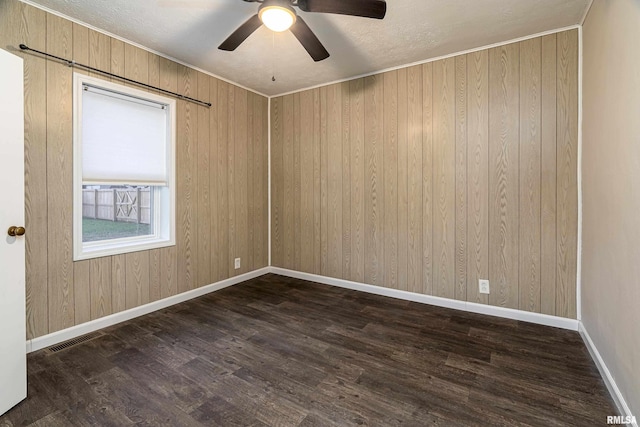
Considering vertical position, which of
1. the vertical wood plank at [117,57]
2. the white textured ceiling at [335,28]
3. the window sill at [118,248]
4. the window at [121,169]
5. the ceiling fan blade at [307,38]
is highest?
the white textured ceiling at [335,28]

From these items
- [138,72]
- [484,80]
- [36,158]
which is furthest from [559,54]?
[36,158]

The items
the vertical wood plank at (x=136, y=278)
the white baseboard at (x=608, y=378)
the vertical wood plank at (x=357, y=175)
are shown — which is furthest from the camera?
the vertical wood plank at (x=357, y=175)

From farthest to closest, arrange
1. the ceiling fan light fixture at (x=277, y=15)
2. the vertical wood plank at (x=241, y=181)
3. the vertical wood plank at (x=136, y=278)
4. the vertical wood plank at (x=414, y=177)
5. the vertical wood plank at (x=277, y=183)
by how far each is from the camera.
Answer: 1. the vertical wood plank at (x=277, y=183)
2. the vertical wood plank at (x=241, y=181)
3. the vertical wood plank at (x=414, y=177)
4. the vertical wood plank at (x=136, y=278)
5. the ceiling fan light fixture at (x=277, y=15)

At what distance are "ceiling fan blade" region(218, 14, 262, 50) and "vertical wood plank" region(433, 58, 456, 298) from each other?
1.98m

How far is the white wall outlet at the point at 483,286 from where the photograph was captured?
9.52 ft

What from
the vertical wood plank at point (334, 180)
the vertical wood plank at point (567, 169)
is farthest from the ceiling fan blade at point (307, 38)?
the vertical wood plank at point (567, 169)

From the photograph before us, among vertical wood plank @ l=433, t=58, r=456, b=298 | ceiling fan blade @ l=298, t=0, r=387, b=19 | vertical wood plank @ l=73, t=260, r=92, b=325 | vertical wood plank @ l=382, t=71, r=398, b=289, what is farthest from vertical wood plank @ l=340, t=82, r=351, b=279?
vertical wood plank @ l=73, t=260, r=92, b=325

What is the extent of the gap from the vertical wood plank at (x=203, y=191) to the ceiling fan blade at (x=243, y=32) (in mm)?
1288

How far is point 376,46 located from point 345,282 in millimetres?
2668

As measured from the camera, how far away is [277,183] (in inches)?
170

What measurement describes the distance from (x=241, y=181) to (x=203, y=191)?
600mm

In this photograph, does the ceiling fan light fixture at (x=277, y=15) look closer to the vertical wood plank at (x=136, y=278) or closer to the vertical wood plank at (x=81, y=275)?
the vertical wood plank at (x=81, y=275)

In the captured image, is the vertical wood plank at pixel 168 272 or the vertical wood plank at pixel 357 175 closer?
the vertical wood plank at pixel 168 272

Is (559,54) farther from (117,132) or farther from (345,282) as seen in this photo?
(117,132)
